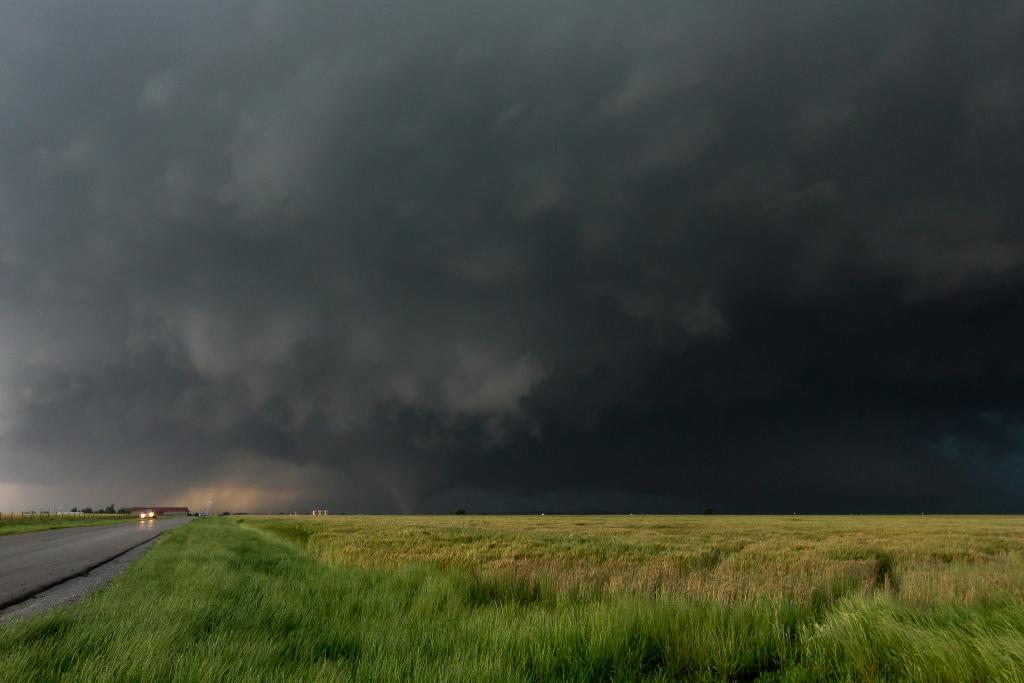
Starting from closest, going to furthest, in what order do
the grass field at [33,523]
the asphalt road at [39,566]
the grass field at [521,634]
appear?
the grass field at [521,634], the asphalt road at [39,566], the grass field at [33,523]

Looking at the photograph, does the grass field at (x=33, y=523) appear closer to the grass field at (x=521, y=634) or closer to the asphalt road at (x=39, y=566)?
the asphalt road at (x=39, y=566)

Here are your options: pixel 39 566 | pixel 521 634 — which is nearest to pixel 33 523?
pixel 39 566

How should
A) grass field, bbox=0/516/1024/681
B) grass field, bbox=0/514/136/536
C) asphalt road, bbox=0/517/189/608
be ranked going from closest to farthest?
1. grass field, bbox=0/516/1024/681
2. asphalt road, bbox=0/517/189/608
3. grass field, bbox=0/514/136/536

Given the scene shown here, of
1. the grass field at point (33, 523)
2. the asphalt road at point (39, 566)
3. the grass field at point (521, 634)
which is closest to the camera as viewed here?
the grass field at point (521, 634)

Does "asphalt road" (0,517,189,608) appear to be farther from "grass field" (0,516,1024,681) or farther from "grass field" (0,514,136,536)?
"grass field" (0,514,136,536)

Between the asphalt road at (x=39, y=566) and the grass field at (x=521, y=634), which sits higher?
the grass field at (x=521, y=634)

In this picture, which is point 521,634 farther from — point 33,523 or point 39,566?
point 33,523

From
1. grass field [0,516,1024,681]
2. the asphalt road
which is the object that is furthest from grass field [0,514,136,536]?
grass field [0,516,1024,681]

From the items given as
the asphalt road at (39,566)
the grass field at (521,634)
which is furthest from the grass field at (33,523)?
the grass field at (521,634)

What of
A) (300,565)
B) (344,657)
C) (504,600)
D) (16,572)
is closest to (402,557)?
(300,565)

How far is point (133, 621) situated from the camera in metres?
7.24

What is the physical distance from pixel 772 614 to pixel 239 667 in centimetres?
629

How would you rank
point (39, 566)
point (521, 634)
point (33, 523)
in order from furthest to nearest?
point (33, 523) → point (39, 566) → point (521, 634)

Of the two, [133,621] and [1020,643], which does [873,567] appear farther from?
[133,621]
